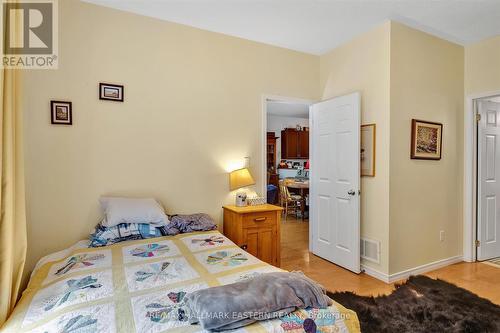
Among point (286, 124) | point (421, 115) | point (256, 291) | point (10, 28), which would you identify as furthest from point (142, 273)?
point (286, 124)

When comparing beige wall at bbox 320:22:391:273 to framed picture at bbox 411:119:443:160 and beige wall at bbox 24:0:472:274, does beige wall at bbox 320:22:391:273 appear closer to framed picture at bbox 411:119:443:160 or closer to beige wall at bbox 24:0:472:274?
beige wall at bbox 24:0:472:274

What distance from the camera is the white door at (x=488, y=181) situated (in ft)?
11.1

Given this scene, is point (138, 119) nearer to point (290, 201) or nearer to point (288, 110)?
point (290, 201)

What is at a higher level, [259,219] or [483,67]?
[483,67]

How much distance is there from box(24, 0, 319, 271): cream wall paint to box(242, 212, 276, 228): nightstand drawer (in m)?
0.45

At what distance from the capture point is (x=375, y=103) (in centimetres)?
291

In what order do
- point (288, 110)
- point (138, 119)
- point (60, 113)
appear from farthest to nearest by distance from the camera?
1. point (288, 110)
2. point (138, 119)
3. point (60, 113)

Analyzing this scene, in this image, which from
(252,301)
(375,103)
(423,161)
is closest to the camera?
(252,301)

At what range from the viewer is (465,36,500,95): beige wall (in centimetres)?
311

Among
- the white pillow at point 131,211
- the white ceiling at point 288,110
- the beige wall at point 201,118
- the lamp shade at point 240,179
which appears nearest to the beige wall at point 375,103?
the beige wall at point 201,118

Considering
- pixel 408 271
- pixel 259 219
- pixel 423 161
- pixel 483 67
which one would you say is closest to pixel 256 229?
pixel 259 219

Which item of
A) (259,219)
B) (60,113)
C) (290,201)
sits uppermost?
(60,113)

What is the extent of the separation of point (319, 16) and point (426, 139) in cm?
184

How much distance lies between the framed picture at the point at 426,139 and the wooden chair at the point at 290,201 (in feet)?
10.2
